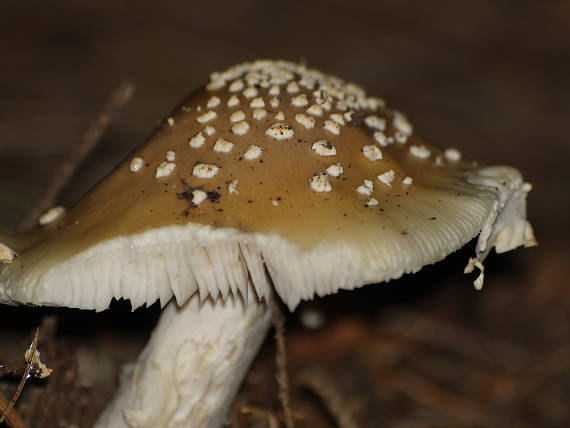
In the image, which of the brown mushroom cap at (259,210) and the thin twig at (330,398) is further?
the thin twig at (330,398)

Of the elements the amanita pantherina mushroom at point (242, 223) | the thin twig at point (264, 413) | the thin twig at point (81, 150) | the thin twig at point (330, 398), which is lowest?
the thin twig at point (330, 398)

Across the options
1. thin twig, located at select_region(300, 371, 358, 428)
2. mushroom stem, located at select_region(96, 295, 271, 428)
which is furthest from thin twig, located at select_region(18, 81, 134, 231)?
thin twig, located at select_region(300, 371, 358, 428)

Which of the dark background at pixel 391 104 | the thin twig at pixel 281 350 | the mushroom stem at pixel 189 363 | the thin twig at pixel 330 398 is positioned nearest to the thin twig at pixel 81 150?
the dark background at pixel 391 104

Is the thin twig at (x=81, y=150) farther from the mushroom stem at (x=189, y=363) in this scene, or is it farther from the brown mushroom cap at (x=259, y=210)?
the mushroom stem at (x=189, y=363)

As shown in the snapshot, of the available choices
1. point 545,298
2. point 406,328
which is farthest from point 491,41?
point 406,328

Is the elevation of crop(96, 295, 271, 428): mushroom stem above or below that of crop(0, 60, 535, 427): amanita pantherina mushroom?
below

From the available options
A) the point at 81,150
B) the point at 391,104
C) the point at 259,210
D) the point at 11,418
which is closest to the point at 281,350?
the point at 259,210

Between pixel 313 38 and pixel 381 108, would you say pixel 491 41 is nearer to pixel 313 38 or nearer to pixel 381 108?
pixel 313 38

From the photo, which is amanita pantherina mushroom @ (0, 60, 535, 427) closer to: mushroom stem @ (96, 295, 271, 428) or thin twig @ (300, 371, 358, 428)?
mushroom stem @ (96, 295, 271, 428)
